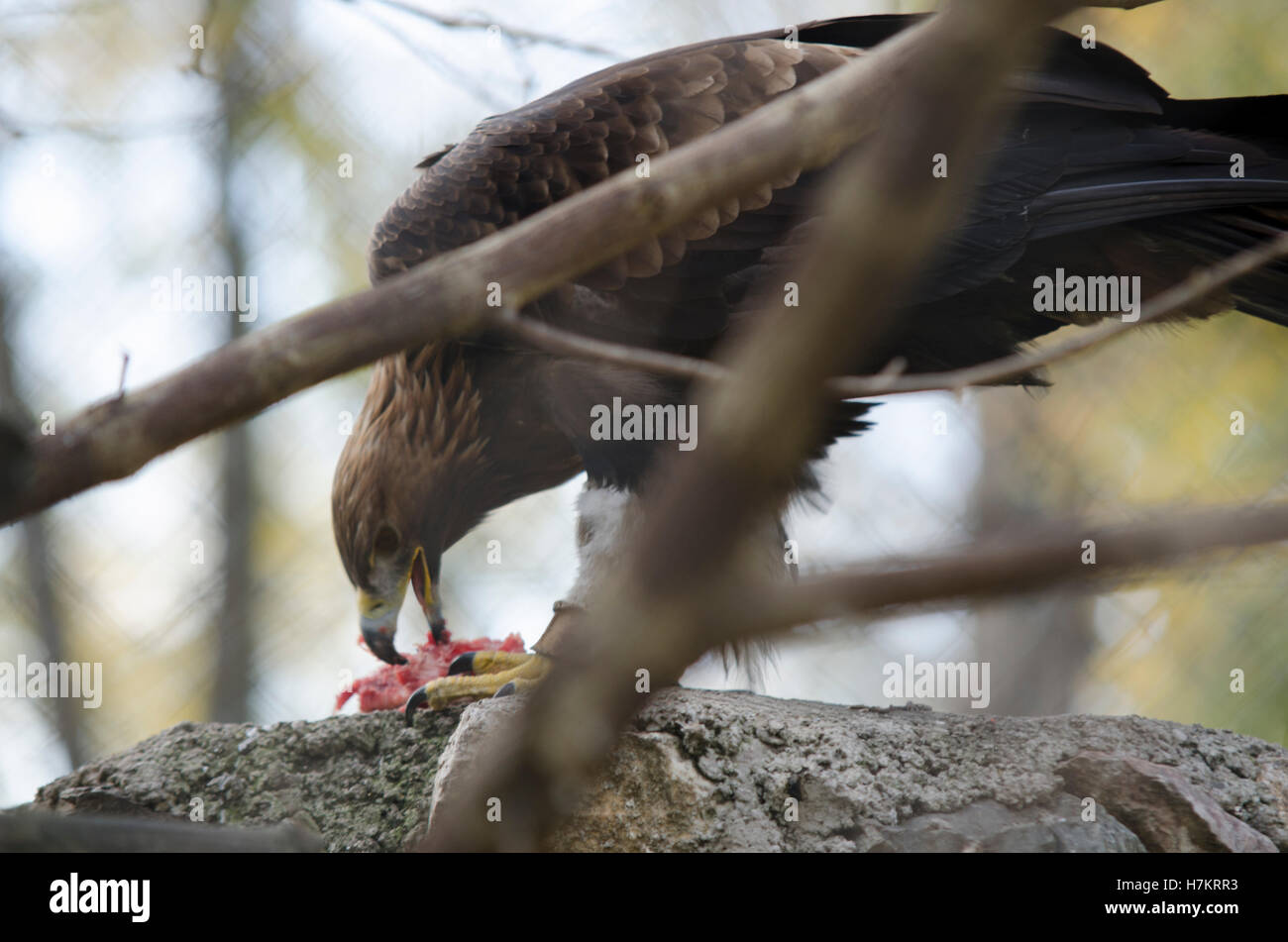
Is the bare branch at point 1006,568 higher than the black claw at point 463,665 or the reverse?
higher

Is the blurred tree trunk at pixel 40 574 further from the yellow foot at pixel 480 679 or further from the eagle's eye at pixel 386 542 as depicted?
the yellow foot at pixel 480 679

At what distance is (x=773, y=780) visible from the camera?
64.4 inches

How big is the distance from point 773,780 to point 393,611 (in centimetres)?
114

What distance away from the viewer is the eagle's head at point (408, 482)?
249 centimetres

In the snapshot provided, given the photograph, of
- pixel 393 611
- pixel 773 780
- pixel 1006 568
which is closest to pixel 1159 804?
pixel 773 780

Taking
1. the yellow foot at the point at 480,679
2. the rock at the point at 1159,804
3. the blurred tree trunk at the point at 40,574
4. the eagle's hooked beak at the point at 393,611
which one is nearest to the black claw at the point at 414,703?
the yellow foot at the point at 480,679

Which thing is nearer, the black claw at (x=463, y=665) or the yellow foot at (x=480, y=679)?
the yellow foot at (x=480, y=679)

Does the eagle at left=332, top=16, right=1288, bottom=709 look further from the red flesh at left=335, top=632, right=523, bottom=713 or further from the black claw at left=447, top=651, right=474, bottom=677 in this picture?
the red flesh at left=335, top=632, right=523, bottom=713

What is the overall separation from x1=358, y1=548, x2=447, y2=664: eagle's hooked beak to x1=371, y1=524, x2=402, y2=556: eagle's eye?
5 centimetres

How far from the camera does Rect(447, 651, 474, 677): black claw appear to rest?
210 centimetres

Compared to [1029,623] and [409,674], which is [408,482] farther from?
[1029,623]

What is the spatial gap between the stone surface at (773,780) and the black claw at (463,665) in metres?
0.22

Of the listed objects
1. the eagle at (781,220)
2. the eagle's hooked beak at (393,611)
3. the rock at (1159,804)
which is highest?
the eagle at (781,220)

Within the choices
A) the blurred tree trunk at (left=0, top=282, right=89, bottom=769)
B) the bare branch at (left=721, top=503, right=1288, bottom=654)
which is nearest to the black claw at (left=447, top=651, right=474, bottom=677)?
the bare branch at (left=721, top=503, right=1288, bottom=654)
